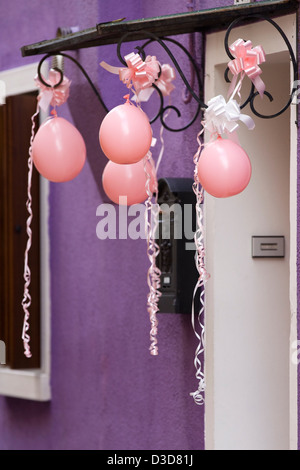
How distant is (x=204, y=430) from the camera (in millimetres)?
5379

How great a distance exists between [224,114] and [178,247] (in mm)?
1099

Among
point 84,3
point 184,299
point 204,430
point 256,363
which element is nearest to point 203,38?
point 84,3

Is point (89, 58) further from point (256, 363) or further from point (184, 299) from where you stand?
point (256, 363)

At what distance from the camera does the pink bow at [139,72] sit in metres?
4.52

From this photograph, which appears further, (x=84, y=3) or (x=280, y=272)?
(x=84, y=3)

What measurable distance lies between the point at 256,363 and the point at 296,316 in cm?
78

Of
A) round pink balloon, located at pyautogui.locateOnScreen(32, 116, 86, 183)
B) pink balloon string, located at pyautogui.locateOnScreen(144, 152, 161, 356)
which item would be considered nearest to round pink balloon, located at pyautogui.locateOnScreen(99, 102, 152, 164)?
pink balloon string, located at pyautogui.locateOnScreen(144, 152, 161, 356)

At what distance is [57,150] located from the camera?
16.2 ft

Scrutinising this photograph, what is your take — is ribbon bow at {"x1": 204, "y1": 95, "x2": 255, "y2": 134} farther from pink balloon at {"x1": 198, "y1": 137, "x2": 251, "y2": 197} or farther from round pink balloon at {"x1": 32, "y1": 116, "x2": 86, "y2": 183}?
round pink balloon at {"x1": 32, "y1": 116, "x2": 86, "y2": 183}

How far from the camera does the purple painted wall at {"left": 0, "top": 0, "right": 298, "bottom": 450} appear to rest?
5625 millimetres

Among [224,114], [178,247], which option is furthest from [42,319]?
[224,114]

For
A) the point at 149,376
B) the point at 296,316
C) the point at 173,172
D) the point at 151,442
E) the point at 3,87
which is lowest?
the point at 151,442

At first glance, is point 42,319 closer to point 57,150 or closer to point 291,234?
point 57,150

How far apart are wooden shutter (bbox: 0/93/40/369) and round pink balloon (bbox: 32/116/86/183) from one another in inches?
73.1
